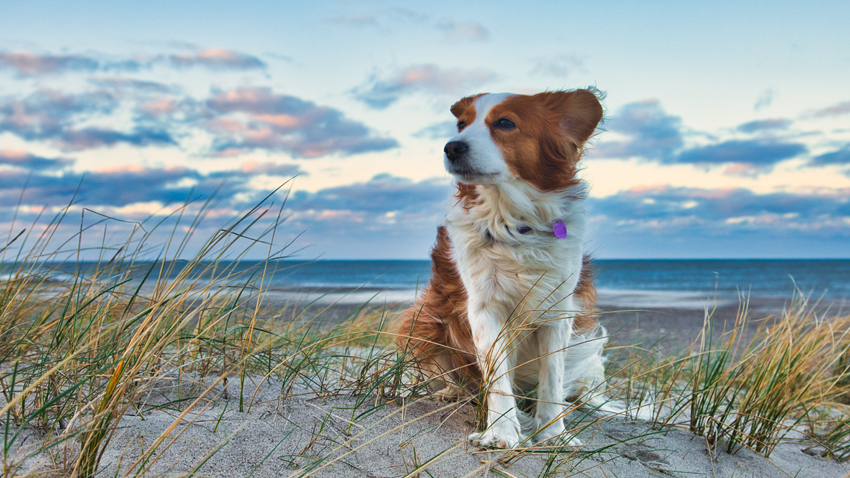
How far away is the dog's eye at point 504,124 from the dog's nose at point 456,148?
0.80 ft

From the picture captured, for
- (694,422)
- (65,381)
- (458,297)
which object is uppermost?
(458,297)

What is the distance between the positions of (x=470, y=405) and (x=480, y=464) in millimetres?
581

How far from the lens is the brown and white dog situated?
2385 millimetres

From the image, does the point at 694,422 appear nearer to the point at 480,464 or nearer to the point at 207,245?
the point at 480,464

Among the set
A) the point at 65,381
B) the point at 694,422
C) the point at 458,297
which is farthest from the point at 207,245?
the point at 694,422

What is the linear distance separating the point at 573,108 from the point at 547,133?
0.78ft

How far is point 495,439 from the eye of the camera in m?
2.11

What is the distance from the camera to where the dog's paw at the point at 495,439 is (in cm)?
208

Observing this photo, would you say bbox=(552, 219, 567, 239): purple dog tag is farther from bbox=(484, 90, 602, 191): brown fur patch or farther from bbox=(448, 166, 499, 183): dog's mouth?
bbox=(448, 166, 499, 183): dog's mouth

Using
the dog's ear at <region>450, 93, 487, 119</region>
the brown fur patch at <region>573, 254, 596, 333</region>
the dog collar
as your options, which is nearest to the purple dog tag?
the dog collar

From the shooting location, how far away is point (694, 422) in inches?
104

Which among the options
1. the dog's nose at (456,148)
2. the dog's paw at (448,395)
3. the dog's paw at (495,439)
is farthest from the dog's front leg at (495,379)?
the dog's nose at (456,148)

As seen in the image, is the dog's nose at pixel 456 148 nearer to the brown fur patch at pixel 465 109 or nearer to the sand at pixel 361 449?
the brown fur patch at pixel 465 109

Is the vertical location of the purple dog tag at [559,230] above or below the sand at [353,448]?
above
